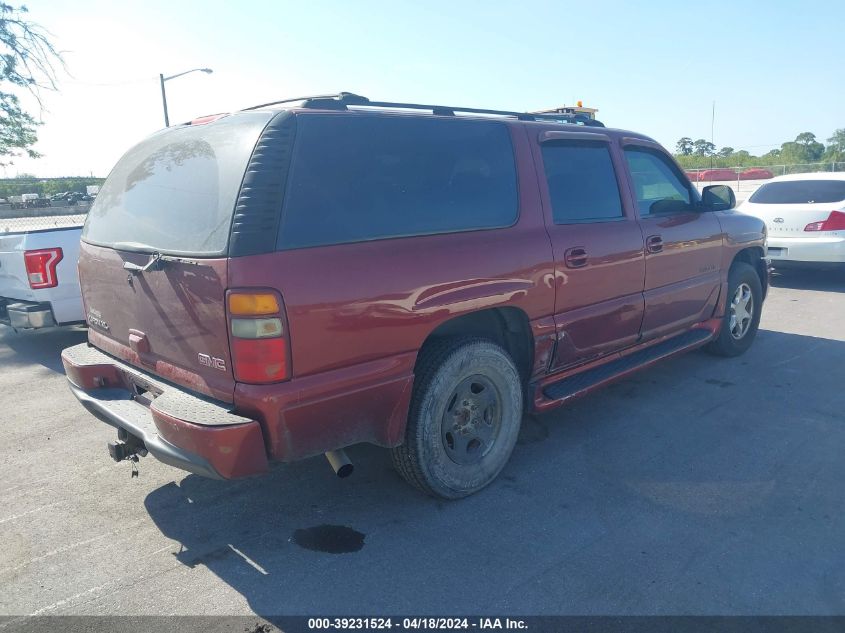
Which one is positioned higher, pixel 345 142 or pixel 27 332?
pixel 345 142

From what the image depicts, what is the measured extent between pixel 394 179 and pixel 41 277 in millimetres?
4352

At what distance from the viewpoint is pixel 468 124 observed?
355 cm

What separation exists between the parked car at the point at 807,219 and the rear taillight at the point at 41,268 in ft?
29.5

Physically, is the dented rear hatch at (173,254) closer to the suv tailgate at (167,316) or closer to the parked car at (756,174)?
the suv tailgate at (167,316)

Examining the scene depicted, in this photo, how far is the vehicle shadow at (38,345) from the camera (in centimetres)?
635

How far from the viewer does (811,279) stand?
1005 centimetres

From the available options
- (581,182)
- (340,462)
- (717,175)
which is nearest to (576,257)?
(581,182)

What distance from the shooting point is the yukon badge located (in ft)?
11.6

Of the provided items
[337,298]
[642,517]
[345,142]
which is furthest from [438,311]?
[642,517]

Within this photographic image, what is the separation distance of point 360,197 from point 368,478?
5.55 ft

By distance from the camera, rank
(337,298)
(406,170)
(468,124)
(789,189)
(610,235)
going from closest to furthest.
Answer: (337,298) < (406,170) < (468,124) < (610,235) < (789,189)

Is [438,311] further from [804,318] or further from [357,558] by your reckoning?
[804,318]

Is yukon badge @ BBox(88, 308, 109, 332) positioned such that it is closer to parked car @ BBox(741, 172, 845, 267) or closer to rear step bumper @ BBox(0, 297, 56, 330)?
rear step bumper @ BBox(0, 297, 56, 330)

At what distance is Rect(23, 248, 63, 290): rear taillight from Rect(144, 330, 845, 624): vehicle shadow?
10.6 ft
